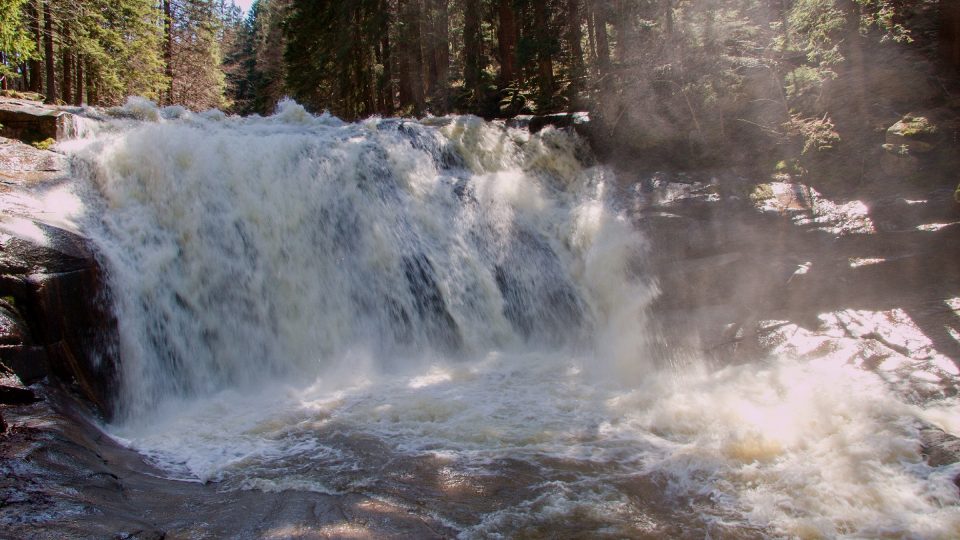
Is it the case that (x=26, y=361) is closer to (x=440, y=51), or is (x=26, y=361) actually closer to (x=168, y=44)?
(x=440, y=51)

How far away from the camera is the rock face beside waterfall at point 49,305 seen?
20.9 feet

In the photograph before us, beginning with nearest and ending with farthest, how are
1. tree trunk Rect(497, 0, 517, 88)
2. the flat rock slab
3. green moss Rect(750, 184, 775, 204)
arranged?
the flat rock slab
green moss Rect(750, 184, 775, 204)
tree trunk Rect(497, 0, 517, 88)

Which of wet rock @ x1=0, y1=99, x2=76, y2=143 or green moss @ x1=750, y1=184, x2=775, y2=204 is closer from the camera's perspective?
wet rock @ x1=0, y1=99, x2=76, y2=143

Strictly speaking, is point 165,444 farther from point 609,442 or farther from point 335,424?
point 609,442

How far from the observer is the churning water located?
18.2 feet

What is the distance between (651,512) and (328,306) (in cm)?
619

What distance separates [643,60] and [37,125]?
12.5 m

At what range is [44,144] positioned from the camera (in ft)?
31.5

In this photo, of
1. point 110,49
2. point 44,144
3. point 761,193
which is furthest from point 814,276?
point 110,49

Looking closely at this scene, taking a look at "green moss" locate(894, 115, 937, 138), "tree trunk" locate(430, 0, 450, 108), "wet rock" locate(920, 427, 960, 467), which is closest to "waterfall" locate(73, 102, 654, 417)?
"wet rock" locate(920, 427, 960, 467)

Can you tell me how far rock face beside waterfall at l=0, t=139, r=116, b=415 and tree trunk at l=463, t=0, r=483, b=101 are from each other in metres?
13.5

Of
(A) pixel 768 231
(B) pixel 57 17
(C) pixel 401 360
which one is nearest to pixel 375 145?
(C) pixel 401 360

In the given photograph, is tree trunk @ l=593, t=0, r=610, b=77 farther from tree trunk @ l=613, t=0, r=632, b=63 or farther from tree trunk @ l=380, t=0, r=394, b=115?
tree trunk @ l=380, t=0, r=394, b=115

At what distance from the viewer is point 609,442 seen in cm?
664
